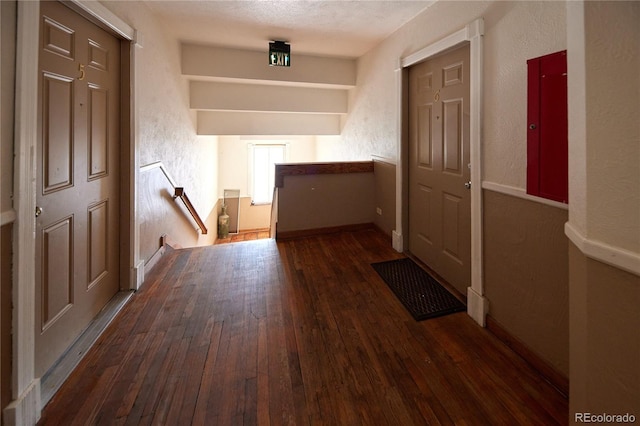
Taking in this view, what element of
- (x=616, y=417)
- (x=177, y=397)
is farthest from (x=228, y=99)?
(x=616, y=417)

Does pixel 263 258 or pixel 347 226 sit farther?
pixel 347 226

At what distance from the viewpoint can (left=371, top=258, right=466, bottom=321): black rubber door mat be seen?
2161 millimetres

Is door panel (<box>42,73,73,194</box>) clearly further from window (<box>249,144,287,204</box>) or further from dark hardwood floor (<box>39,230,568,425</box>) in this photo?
window (<box>249,144,287,204</box>)

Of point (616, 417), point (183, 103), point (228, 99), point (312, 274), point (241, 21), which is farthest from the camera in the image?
point (228, 99)

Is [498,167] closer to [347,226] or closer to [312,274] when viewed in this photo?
[312,274]

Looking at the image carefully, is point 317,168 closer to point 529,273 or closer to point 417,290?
point 417,290

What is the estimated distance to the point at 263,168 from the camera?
832 centimetres

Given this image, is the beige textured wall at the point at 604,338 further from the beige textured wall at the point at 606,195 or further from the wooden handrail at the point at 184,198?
the wooden handrail at the point at 184,198

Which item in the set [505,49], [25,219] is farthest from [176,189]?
[505,49]

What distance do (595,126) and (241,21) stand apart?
3.09 metres

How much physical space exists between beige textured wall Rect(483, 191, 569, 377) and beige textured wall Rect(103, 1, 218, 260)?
8.56ft

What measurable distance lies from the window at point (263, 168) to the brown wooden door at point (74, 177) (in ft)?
19.5

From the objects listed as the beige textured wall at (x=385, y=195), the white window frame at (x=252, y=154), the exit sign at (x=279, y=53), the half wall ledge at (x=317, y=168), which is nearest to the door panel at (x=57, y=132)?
the half wall ledge at (x=317, y=168)

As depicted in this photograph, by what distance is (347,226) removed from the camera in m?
3.94
